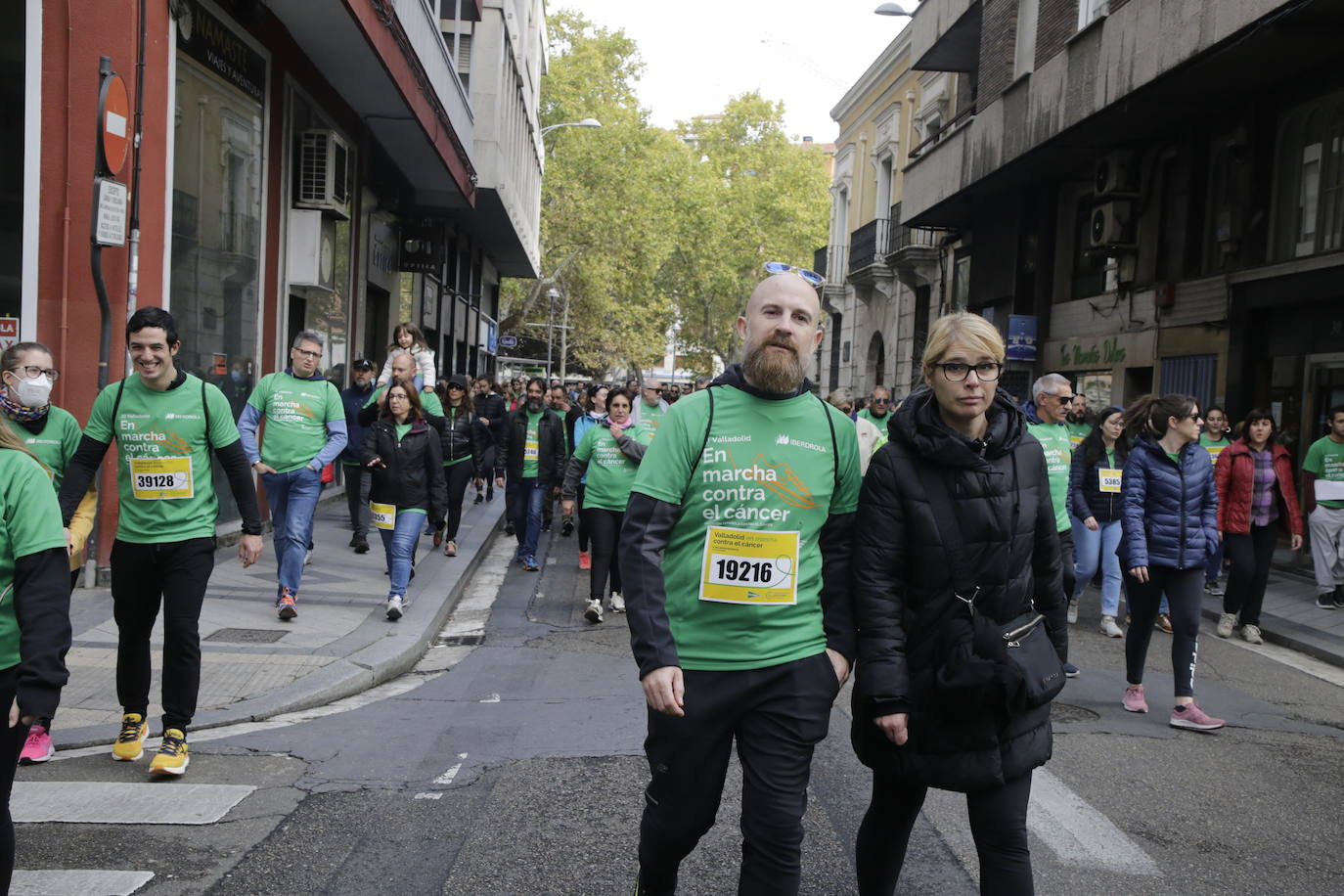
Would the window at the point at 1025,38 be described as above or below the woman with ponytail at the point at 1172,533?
above

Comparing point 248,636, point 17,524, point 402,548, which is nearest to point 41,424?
point 17,524

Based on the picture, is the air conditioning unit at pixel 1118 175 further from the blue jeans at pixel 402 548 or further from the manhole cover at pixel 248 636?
the manhole cover at pixel 248 636

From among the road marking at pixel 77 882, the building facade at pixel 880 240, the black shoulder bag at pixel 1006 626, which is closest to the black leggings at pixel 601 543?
the road marking at pixel 77 882

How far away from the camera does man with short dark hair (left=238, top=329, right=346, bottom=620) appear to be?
9.03m

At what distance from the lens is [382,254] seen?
776 inches

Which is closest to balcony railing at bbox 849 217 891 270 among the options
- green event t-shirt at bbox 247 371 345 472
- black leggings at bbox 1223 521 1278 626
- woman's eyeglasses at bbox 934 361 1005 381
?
black leggings at bbox 1223 521 1278 626

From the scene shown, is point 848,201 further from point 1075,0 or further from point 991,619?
point 991,619

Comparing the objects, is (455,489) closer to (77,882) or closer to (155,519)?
(155,519)

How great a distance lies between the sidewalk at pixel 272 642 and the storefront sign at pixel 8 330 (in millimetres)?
1864

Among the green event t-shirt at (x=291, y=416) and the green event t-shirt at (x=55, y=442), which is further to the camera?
the green event t-shirt at (x=291, y=416)

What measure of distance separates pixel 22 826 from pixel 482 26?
69.3 feet

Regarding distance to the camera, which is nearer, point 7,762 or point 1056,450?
point 7,762

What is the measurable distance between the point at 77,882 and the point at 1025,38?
66.2 ft

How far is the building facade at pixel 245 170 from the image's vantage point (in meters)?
8.95
